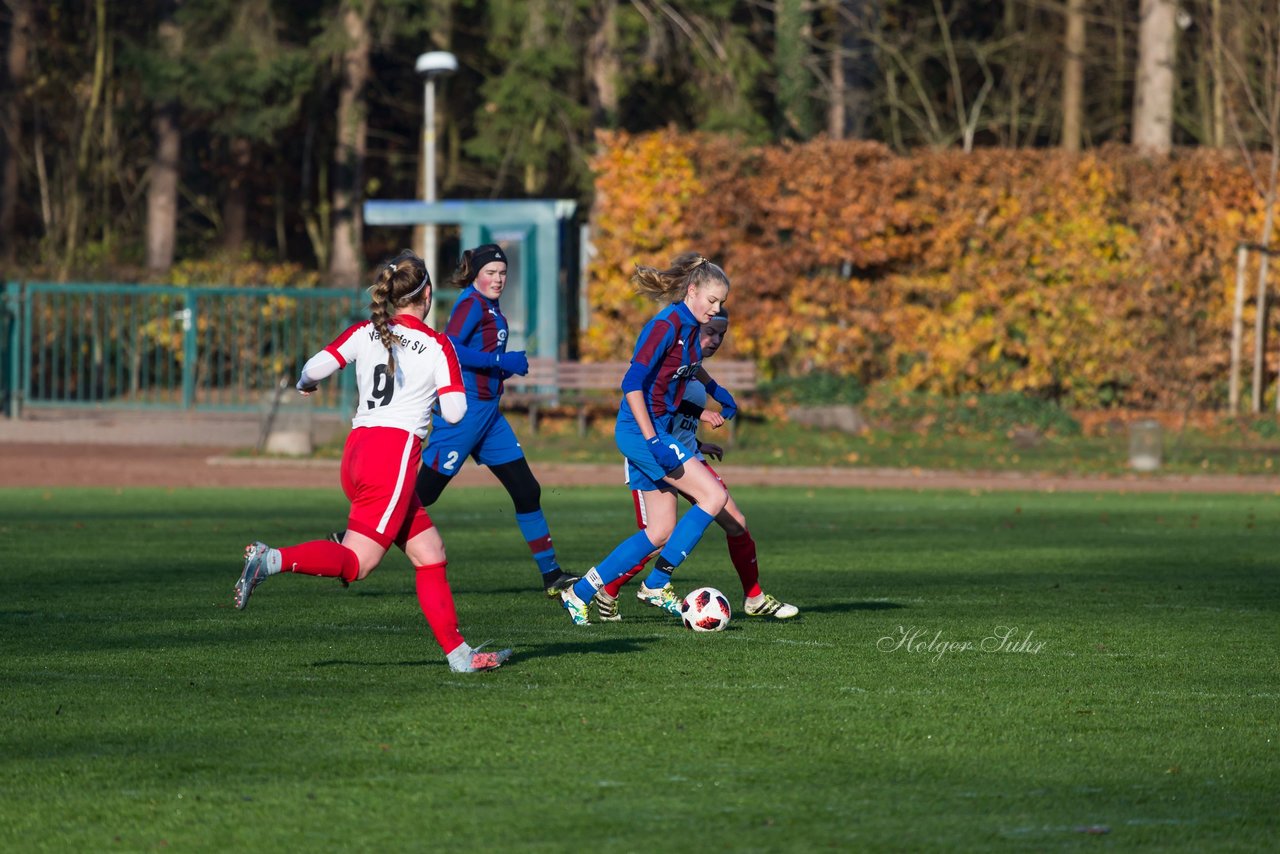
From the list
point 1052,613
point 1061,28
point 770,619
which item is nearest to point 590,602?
point 770,619

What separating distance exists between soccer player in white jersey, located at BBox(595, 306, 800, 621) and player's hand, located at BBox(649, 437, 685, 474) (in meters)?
0.29

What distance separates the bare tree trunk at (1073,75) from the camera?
37.6m

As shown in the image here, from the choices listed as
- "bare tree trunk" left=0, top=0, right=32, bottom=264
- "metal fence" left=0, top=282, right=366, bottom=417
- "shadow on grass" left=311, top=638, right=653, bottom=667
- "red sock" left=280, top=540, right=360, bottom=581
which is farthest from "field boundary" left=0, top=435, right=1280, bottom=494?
"bare tree trunk" left=0, top=0, right=32, bottom=264

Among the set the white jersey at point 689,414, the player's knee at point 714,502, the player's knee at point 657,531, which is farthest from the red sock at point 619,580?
the white jersey at point 689,414

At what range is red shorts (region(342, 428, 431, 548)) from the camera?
7.82m

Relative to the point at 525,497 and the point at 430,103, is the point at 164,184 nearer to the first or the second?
the point at 430,103

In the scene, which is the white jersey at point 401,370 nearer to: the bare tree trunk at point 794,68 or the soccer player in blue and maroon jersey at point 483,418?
the soccer player in blue and maroon jersey at point 483,418

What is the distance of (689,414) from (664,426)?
0.97 ft

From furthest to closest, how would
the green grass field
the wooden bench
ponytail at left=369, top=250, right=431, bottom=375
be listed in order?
the wooden bench → ponytail at left=369, top=250, right=431, bottom=375 → the green grass field

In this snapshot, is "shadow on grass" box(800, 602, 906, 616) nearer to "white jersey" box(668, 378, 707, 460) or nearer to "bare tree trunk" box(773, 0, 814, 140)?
"white jersey" box(668, 378, 707, 460)

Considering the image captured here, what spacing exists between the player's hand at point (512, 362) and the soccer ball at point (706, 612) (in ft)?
5.18

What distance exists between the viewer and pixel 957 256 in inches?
1091

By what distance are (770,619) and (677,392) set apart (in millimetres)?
1339

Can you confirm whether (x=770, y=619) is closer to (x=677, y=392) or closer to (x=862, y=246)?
(x=677, y=392)
